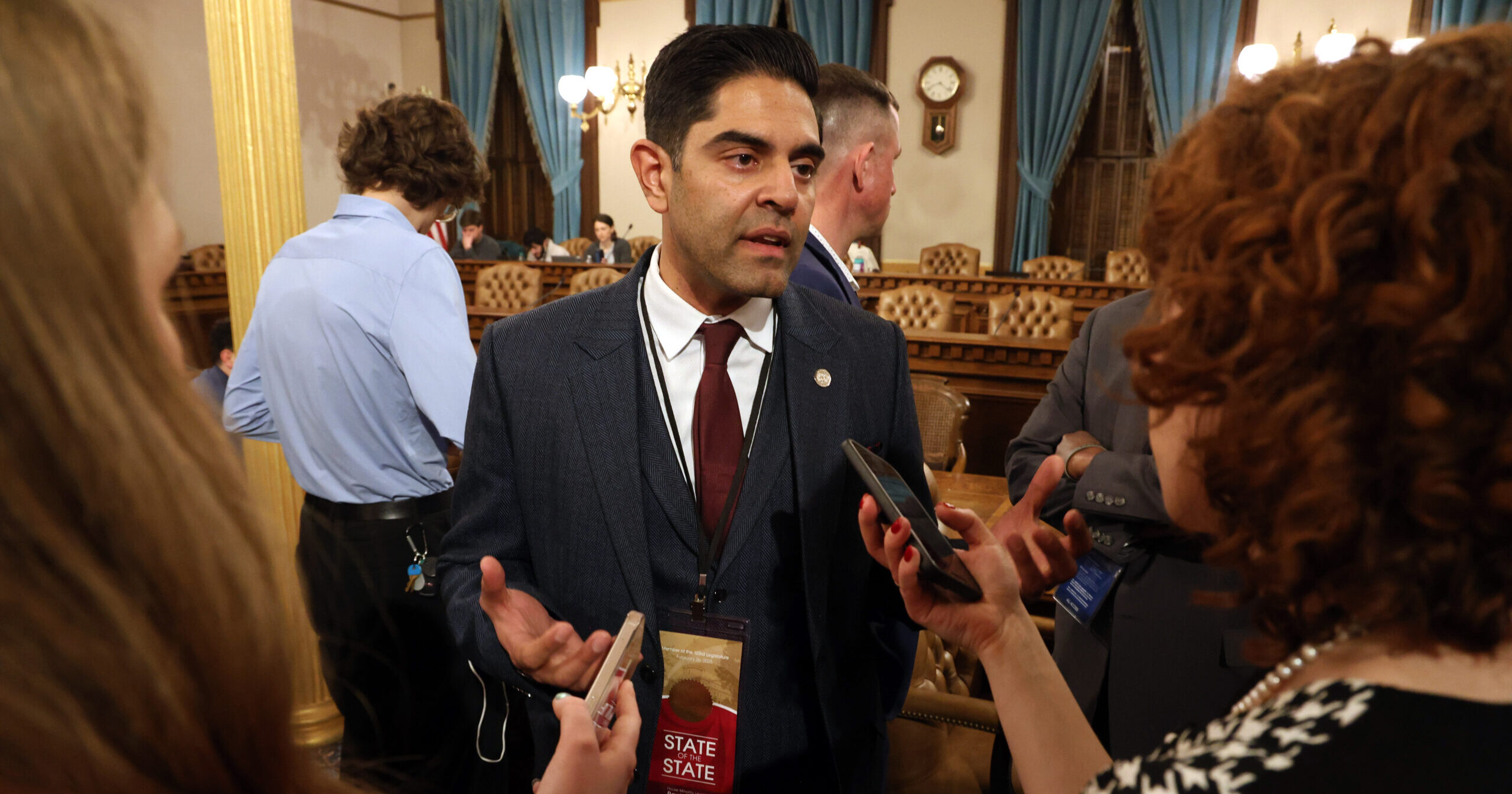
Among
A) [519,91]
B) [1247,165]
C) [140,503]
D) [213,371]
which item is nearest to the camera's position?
[140,503]

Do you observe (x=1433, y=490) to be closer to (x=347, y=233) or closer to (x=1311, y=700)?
(x=1311, y=700)

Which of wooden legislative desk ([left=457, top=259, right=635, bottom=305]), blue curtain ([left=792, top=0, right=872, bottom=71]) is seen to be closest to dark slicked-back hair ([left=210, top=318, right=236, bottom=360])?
wooden legislative desk ([left=457, top=259, right=635, bottom=305])

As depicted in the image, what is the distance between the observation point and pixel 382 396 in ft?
6.26

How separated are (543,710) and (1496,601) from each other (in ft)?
3.76

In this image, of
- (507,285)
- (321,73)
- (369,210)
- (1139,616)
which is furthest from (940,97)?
(1139,616)

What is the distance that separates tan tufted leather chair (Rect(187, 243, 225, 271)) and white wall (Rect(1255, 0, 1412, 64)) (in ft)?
36.2

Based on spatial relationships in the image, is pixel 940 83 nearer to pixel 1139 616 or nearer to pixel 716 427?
pixel 1139 616

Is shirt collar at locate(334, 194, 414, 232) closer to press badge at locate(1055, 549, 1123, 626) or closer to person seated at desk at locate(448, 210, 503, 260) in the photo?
press badge at locate(1055, 549, 1123, 626)

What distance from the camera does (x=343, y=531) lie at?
6.42 ft

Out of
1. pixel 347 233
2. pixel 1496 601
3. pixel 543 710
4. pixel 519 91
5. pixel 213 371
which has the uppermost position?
pixel 519 91

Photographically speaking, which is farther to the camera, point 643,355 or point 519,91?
point 519,91

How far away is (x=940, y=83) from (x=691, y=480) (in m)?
9.81

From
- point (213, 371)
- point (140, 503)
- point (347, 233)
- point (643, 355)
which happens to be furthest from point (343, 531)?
point (140, 503)

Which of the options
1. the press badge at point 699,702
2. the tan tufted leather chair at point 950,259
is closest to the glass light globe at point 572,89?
the tan tufted leather chair at point 950,259
